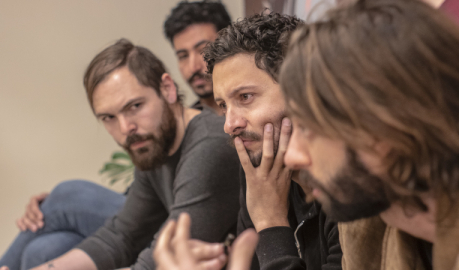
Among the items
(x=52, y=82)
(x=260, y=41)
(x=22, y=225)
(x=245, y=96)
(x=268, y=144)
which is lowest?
(x=22, y=225)

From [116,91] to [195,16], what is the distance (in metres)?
1.00

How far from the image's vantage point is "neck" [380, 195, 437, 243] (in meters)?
0.50

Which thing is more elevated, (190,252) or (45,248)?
(190,252)

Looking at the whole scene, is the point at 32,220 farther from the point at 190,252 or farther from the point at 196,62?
the point at 190,252

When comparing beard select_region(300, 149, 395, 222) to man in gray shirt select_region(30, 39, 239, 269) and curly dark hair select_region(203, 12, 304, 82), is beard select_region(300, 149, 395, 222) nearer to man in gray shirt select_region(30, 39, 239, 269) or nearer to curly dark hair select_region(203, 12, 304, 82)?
curly dark hair select_region(203, 12, 304, 82)

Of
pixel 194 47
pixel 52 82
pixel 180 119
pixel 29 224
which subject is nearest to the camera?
pixel 180 119

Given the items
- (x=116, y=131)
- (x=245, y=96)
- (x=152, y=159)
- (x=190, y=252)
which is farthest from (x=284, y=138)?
(x=116, y=131)

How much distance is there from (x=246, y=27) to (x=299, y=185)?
1.47 feet

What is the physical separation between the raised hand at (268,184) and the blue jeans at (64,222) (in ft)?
3.16

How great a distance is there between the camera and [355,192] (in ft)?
1.65

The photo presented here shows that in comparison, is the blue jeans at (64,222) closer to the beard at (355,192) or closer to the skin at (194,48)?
the skin at (194,48)

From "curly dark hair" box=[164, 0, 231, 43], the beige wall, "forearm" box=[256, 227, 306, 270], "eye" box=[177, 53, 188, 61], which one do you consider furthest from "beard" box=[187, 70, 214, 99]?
"forearm" box=[256, 227, 306, 270]

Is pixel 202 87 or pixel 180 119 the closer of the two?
pixel 180 119

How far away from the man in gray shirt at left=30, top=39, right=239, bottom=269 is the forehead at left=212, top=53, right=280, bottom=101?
320 mm
